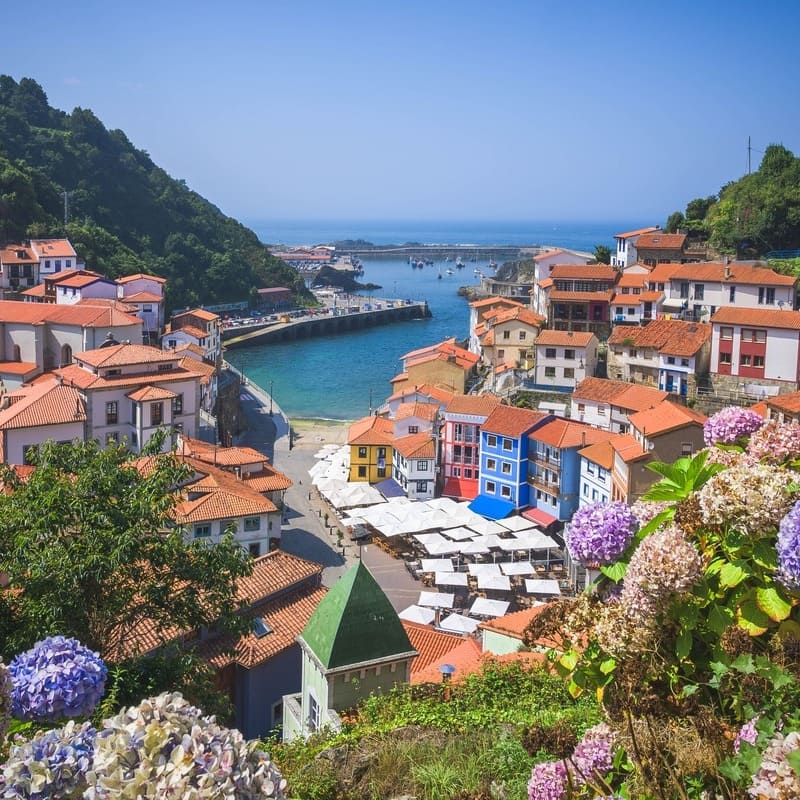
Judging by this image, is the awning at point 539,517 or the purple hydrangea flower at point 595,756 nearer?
the purple hydrangea flower at point 595,756

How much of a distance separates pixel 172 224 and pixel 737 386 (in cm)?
6120

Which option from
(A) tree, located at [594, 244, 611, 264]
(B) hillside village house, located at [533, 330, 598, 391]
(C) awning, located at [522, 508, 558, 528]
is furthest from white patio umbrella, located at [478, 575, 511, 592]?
(A) tree, located at [594, 244, 611, 264]

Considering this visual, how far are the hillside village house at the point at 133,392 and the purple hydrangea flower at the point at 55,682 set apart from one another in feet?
74.9

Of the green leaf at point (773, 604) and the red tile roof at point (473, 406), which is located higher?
the green leaf at point (773, 604)

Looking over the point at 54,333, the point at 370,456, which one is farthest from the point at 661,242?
the point at 54,333

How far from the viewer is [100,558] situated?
8141mm

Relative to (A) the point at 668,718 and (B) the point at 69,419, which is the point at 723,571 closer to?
(A) the point at 668,718

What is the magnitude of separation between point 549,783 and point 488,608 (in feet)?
52.3

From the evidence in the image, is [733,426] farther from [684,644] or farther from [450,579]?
[450,579]

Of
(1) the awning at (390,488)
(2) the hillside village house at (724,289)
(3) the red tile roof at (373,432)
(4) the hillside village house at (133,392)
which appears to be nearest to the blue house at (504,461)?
(1) the awning at (390,488)

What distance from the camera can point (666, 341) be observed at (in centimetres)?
3266

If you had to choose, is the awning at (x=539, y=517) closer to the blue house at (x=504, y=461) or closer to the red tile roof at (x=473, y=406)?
the blue house at (x=504, y=461)

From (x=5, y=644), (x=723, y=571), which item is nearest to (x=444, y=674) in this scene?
(x=5, y=644)

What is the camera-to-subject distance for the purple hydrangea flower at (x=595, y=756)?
3.49 m
